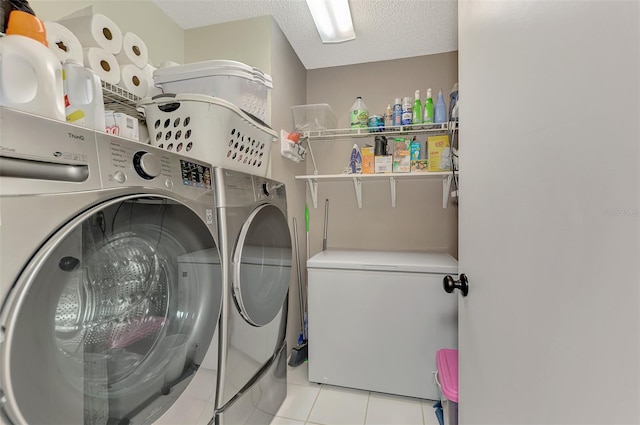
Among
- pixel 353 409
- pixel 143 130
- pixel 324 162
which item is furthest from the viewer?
pixel 324 162

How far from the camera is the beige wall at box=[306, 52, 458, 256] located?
7.41 ft

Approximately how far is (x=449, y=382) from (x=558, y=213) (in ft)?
3.61

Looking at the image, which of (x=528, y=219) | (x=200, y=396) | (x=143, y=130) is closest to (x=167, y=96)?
A: (x=143, y=130)

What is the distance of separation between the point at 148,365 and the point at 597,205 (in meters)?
1.06

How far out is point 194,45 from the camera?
193cm

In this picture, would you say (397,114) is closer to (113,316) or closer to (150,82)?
(150,82)

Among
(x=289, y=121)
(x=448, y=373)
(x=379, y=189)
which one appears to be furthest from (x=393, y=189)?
(x=448, y=373)

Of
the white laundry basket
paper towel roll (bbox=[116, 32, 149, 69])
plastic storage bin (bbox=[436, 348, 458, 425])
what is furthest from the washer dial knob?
plastic storage bin (bbox=[436, 348, 458, 425])

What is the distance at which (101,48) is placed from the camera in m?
1.17

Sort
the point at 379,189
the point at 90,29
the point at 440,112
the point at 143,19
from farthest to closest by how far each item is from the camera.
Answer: the point at 379,189 → the point at 440,112 → the point at 143,19 → the point at 90,29

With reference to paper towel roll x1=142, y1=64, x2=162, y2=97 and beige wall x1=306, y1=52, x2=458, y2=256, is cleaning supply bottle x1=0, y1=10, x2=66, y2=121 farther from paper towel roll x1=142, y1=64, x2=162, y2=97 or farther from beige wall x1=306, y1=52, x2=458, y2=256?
beige wall x1=306, y1=52, x2=458, y2=256

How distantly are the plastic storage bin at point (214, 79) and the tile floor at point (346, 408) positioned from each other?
178 centimetres

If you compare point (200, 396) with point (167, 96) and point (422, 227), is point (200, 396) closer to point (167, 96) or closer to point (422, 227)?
point (167, 96)

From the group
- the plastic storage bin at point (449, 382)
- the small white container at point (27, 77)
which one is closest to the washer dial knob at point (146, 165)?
the small white container at point (27, 77)
